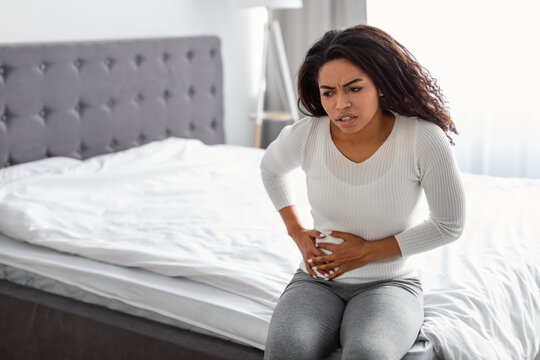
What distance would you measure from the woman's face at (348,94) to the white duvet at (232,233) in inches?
15.6

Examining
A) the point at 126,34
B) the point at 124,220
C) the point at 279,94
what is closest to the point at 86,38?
the point at 126,34

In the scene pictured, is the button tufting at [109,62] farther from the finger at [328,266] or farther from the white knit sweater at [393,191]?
the finger at [328,266]

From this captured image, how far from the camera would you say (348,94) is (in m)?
1.43

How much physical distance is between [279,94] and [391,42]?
2.80m

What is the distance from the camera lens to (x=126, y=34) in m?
3.26

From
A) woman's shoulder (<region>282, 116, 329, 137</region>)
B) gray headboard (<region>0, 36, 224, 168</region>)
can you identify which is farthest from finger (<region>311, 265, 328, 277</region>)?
gray headboard (<region>0, 36, 224, 168</region>)

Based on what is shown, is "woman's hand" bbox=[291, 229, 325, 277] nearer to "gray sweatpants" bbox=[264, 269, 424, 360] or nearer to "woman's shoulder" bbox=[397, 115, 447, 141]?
"gray sweatpants" bbox=[264, 269, 424, 360]

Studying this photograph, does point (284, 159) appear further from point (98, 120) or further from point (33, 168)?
point (98, 120)

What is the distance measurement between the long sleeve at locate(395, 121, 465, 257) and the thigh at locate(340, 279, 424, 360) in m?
0.10

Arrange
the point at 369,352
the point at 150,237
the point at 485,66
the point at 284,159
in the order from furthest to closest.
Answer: the point at 485,66
the point at 150,237
the point at 284,159
the point at 369,352

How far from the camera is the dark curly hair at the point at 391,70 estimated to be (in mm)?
1405

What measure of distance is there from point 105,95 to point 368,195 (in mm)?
1895

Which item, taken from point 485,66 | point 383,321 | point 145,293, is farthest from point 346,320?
point 485,66

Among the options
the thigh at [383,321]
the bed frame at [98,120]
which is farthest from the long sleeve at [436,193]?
the bed frame at [98,120]
